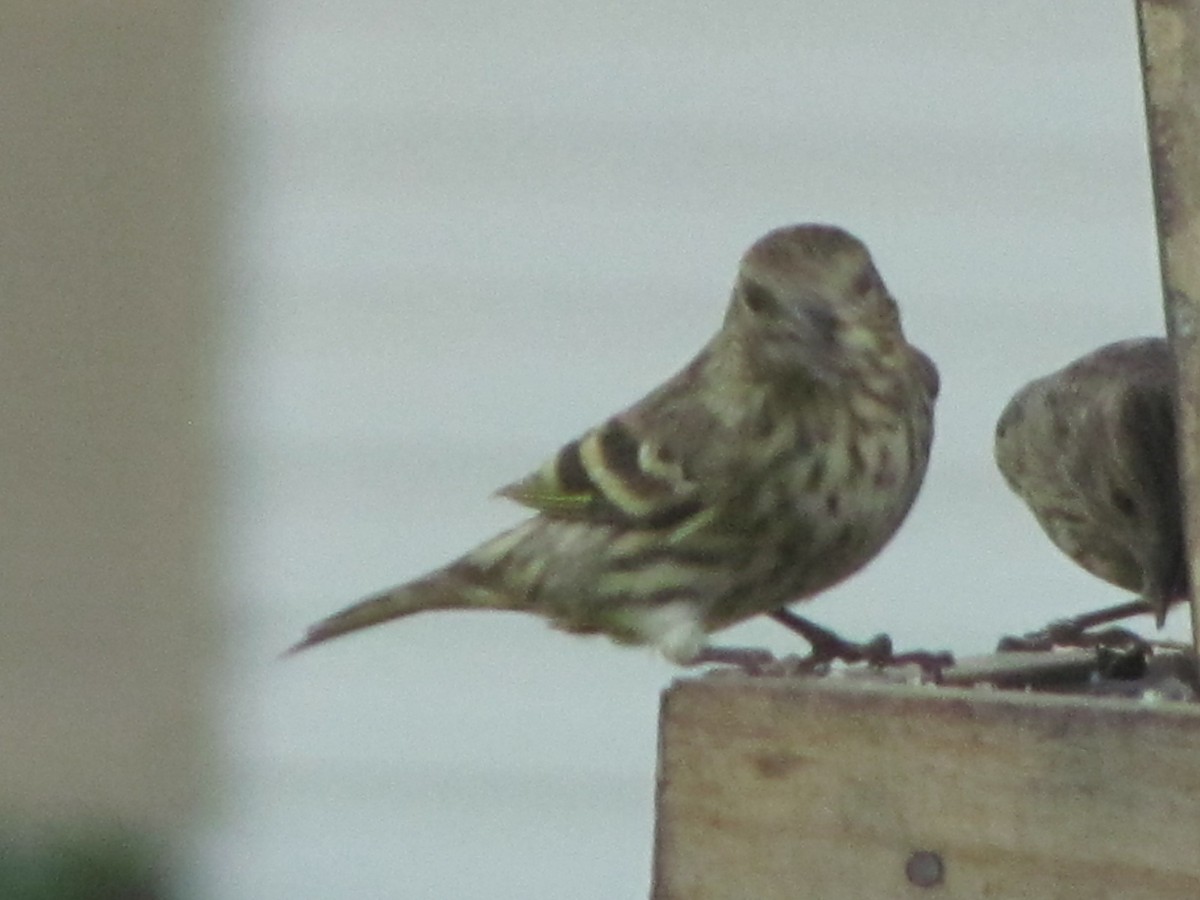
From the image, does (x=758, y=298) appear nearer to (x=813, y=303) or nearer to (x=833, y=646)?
(x=813, y=303)

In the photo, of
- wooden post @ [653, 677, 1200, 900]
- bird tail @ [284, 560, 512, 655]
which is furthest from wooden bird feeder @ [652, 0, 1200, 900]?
bird tail @ [284, 560, 512, 655]

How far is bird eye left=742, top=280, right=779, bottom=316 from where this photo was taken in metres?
3.25

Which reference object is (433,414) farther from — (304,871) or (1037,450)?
(1037,450)

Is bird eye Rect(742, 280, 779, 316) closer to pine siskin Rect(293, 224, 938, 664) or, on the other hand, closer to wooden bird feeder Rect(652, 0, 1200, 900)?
pine siskin Rect(293, 224, 938, 664)

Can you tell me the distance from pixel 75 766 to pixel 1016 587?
248cm

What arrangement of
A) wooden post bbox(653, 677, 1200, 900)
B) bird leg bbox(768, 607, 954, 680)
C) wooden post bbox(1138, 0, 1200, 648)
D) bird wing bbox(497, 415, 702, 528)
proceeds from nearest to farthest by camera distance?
1. wooden post bbox(653, 677, 1200, 900)
2. wooden post bbox(1138, 0, 1200, 648)
3. bird leg bbox(768, 607, 954, 680)
4. bird wing bbox(497, 415, 702, 528)

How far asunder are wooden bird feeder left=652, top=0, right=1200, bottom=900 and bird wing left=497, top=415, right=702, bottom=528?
29.3 inches

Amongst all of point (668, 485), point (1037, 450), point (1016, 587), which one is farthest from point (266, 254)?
point (668, 485)

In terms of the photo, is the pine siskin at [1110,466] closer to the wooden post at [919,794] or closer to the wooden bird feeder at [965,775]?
the wooden bird feeder at [965,775]

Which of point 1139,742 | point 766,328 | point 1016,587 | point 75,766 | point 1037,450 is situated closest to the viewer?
point 1139,742

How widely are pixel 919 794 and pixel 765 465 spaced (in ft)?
2.86

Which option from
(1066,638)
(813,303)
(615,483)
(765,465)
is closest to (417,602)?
(615,483)

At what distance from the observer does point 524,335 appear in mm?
6609

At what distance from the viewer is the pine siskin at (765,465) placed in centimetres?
326
